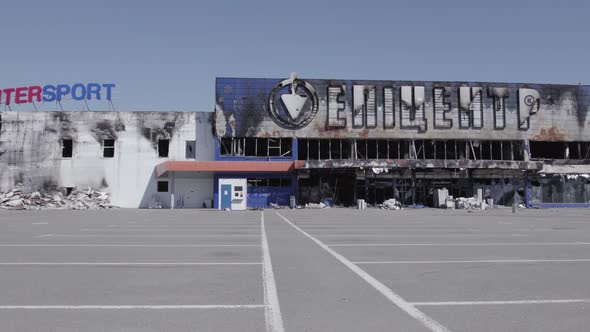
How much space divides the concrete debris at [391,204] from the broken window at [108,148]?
83.8 ft

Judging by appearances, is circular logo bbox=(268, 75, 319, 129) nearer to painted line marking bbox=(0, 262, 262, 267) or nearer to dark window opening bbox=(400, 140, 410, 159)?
dark window opening bbox=(400, 140, 410, 159)

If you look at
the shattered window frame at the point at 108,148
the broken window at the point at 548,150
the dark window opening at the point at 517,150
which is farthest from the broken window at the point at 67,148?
the broken window at the point at 548,150

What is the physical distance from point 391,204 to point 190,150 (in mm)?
19415

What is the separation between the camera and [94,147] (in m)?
49.0

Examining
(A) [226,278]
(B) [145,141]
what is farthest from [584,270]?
(B) [145,141]

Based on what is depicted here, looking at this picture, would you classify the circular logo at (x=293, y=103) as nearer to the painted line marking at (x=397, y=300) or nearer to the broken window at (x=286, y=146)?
the broken window at (x=286, y=146)

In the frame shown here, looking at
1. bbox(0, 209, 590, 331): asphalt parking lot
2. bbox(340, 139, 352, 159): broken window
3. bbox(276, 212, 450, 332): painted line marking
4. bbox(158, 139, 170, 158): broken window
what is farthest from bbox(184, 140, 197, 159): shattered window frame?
bbox(276, 212, 450, 332): painted line marking

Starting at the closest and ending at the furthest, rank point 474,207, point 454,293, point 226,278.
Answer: point 454,293
point 226,278
point 474,207

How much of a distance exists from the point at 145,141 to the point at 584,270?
4470 centimetres

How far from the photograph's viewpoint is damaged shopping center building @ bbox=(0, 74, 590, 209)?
47.4 metres

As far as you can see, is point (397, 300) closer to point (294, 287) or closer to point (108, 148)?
point (294, 287)

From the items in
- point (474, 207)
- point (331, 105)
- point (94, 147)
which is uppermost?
point (331, 105)

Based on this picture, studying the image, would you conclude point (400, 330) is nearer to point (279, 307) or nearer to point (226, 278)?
point (279, 307)

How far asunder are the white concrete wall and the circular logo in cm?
703
